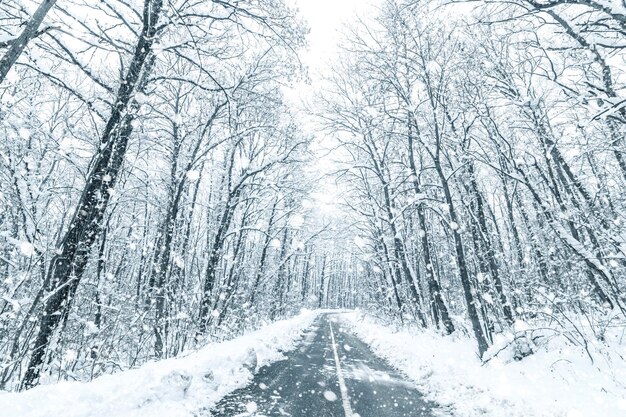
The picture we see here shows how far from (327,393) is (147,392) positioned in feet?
11.4

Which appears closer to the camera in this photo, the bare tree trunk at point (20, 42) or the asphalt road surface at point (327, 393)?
the bare tree trunk at point (20, 42)

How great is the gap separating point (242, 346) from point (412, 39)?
10.3 meters

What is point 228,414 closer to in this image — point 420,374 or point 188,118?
point 420,374

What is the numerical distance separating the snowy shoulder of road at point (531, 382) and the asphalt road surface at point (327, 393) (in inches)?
23.6

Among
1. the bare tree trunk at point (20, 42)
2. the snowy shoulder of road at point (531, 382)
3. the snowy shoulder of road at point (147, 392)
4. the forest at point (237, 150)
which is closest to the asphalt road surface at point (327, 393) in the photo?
the snowy shoulder of road at point (147, 392)

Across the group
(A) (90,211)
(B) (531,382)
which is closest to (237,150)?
(A) (90,211)

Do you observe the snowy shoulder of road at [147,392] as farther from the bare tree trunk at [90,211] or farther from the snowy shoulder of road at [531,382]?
the snowy shoulder of road at [531,382]

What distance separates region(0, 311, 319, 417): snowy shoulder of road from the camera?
3.72 m

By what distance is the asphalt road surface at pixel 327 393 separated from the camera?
5.85m

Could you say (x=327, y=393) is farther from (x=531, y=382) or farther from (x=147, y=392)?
(x=531, y=382)

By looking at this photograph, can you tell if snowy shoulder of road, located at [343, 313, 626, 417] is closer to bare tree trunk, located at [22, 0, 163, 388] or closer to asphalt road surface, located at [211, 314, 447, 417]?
asphalt road surface, located at [211, 314, 447, 417]

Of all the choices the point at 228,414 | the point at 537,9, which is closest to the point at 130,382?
the point at 228,414

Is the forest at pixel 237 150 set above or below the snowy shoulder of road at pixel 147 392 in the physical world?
above

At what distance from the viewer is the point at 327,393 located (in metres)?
7.10
